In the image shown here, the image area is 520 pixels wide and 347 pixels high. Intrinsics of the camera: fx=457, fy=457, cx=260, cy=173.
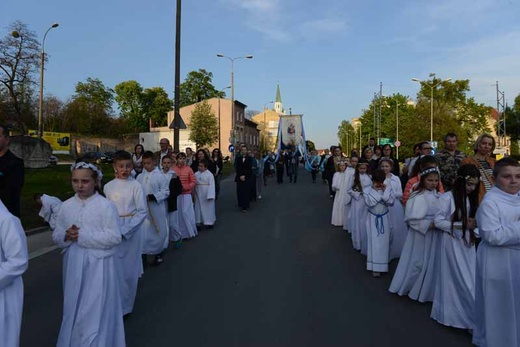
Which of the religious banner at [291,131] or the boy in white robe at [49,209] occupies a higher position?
the religious banner at [291,131]

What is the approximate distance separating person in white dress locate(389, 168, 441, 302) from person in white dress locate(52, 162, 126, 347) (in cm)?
337

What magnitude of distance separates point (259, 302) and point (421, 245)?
2087 millimetres

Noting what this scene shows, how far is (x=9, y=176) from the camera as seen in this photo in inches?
188

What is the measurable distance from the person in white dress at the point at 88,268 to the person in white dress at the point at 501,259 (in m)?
2.89

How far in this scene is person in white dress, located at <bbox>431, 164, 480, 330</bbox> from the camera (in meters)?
4.59

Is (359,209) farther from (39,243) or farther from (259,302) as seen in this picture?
(39,243)

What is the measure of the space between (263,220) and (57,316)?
7.64 metres

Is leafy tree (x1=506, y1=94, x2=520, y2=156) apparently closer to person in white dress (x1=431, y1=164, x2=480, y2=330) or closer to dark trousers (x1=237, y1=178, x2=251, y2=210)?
dark trousers (x1=237, y1=178, x2=251, y2=210)

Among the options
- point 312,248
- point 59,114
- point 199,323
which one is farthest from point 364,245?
point 59,114

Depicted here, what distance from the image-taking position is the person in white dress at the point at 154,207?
289 inches

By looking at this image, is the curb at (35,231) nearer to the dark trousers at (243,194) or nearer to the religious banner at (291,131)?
the dark trousers at (243,194)

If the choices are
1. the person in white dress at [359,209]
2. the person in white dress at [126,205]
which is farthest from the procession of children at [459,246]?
the person in white dress at [126,205]

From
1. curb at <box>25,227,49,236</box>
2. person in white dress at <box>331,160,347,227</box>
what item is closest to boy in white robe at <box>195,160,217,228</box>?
person in white dress at <box>331,160,347,227</box>

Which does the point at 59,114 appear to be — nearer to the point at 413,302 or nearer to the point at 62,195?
the point at 62,195
